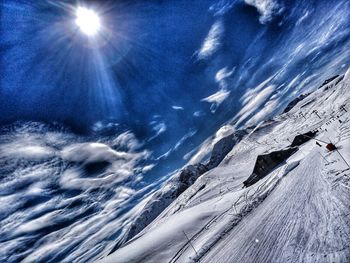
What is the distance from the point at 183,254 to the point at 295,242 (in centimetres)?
968

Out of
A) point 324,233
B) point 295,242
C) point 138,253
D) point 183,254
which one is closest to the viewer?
point 324,233

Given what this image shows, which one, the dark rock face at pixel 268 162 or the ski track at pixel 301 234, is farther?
the dark rock face at pixel 268 162

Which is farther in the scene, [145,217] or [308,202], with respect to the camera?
[145,217]

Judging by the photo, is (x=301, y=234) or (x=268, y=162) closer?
(x=301, y=234)

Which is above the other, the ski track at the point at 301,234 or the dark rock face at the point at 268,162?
the dark rock face at the point at 268,162

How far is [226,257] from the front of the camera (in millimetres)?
8797

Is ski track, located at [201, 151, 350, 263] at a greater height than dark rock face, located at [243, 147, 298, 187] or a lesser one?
lesser

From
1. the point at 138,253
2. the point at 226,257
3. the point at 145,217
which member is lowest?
the point at 226,257

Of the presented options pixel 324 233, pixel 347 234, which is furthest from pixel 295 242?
pixel 347 234

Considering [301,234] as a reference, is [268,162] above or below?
above

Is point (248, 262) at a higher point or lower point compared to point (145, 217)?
lower

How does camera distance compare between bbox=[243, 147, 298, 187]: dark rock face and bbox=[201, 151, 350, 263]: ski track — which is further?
bbox=[243, 147, 298, 187]: dark rock face

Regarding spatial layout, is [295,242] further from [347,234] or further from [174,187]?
[174,187]

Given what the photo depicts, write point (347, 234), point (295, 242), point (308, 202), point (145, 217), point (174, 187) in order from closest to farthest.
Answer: point (347, 234), point (295, 242), point (308, 202), point (145, 217), point (174, 187)
